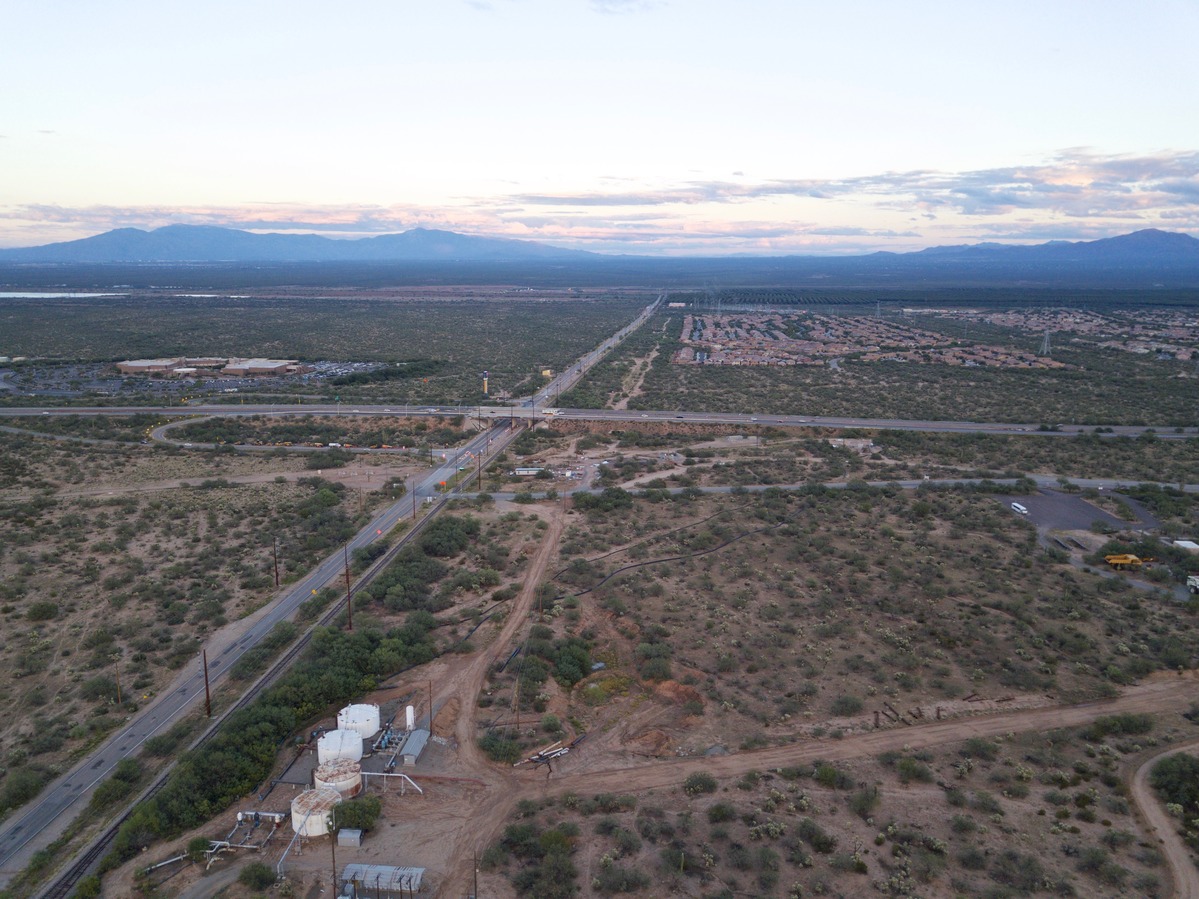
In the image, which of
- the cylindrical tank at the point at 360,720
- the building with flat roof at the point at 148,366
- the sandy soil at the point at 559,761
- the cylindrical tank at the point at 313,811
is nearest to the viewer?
the sandy soil at the point at 559,761

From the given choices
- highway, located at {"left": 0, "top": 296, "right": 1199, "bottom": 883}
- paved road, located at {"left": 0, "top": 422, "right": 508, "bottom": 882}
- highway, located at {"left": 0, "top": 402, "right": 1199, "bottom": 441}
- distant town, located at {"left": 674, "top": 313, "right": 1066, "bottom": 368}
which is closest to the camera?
paved road, located at {"left": 0, "top": 422, "right": 508, "bottom": 882}

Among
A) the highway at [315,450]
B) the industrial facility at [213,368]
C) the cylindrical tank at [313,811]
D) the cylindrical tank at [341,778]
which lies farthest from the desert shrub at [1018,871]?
the industrial facility at [213,368]

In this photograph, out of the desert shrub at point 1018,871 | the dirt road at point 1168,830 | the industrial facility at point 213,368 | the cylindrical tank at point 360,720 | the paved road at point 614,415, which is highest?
the industrial facility at point 213,368

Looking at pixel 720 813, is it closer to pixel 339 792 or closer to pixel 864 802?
pixel 864 802

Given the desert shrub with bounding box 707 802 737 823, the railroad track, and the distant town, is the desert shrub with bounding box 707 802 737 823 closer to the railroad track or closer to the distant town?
the railroad track

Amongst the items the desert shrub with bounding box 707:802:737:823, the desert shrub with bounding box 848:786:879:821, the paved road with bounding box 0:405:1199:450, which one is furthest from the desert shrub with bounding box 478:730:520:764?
the paved road with bounding box 0:405:1199:450

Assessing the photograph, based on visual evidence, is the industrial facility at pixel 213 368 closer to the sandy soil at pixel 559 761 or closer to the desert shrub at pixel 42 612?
the desert shrub at pixel 42 612
